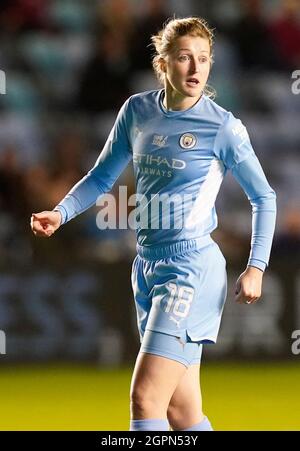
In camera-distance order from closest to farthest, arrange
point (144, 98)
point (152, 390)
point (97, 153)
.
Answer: point (152, 390) < point (144, 98) < point (97, 153)

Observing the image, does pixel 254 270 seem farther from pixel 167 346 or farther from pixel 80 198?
pixel 80 198

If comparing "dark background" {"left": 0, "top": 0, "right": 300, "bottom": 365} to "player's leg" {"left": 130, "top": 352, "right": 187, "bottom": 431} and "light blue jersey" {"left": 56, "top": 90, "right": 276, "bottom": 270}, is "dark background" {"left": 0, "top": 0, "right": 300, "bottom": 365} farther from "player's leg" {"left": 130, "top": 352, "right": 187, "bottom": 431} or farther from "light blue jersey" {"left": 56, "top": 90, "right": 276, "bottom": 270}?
"player's leg" {"left": 130, "top": 352, "right": 187, "bottom": 431}

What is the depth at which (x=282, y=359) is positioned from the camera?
9133 mm

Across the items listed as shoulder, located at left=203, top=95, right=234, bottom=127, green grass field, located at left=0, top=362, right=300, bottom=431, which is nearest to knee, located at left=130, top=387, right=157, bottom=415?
shoulder, located at left=203, top=95, right=234, bottom=127

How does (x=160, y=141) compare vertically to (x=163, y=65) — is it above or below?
below

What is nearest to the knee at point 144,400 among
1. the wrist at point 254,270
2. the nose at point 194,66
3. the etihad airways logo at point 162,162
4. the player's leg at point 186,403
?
the player's leg at point 186,403

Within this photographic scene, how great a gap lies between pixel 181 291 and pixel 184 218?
28 cm

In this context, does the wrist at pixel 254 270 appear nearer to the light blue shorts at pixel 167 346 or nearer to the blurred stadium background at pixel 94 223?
the light blue shorts at pixel 167 346

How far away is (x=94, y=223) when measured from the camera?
9.63m

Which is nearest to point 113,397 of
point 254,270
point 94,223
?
point 94,223

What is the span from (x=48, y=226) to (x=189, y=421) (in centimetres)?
92

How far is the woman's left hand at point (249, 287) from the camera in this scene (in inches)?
185
